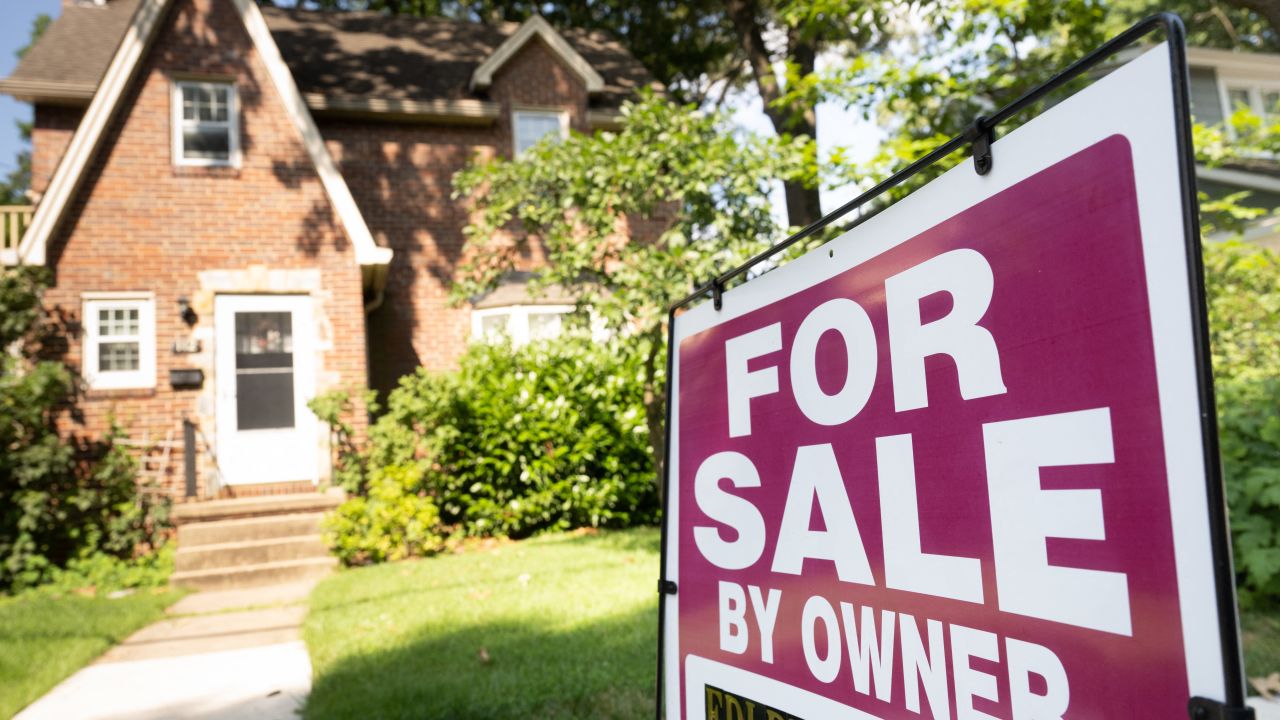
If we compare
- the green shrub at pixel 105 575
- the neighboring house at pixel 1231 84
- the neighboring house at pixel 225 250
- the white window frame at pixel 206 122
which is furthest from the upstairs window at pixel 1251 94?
the green shrub at pixel 105 575

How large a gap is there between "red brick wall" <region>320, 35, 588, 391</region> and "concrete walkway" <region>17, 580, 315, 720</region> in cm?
585

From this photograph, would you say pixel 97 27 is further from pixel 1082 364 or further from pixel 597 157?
pixel 1082 364

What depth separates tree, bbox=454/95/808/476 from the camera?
6.52m

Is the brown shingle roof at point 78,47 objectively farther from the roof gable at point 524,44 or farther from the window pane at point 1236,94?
the window pane at point 1236,94

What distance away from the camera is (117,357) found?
1003 centimetres

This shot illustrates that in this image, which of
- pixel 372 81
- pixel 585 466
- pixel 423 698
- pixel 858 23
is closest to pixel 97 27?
pixel 372 81

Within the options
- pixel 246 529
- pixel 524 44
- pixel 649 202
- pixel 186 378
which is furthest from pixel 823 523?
pixel 524 44

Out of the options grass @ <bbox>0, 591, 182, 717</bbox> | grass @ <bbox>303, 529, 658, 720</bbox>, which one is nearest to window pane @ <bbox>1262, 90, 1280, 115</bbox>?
grass @ <bbox>303, 529, 658, 720</bbox>

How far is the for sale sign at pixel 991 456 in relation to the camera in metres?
1.01

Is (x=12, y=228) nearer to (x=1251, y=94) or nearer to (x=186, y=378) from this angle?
(x=186, y=378)

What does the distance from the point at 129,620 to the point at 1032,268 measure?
752cm

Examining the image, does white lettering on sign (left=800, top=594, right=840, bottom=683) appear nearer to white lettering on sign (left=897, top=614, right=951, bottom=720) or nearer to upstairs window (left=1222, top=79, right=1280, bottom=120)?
white lettering on sign (left=897, top=614, right=951, bottom=720)

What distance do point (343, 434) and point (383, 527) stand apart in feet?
6.65

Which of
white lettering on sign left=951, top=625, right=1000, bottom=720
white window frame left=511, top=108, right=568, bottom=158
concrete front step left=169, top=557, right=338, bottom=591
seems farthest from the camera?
white window frame left=511, top=108, right=568, bottom=158
